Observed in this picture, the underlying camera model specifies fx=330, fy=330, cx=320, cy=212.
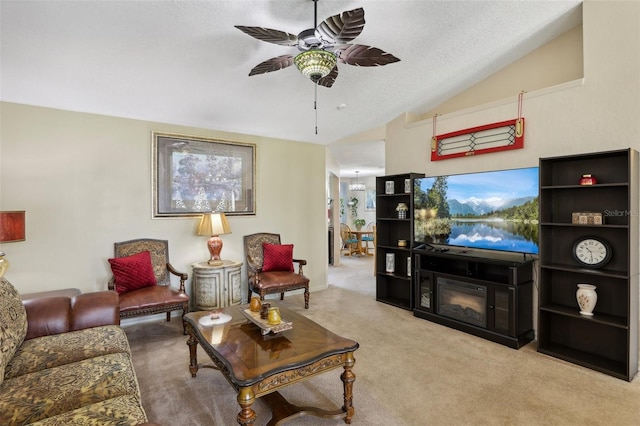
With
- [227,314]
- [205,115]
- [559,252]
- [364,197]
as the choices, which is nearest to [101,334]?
[227,314]

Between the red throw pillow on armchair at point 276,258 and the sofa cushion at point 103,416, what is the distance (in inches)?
119

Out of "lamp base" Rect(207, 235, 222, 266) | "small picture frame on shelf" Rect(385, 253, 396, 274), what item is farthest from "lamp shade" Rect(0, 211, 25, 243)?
"small picture frame on shelf" Rect(385, 253, 396, 274)

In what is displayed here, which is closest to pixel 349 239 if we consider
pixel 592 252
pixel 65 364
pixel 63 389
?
pixel 592 252

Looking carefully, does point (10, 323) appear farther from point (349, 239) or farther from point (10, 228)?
point (349, 239)

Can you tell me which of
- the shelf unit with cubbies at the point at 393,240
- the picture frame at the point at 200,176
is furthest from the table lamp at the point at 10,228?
the shelf unit with cubbies at the point at 393,240

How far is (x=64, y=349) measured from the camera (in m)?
2.04

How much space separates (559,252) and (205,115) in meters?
4.12

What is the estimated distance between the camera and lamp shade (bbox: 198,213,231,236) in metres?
4.08

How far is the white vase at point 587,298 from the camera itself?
2852 mm

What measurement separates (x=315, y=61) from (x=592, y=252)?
289 centimetres

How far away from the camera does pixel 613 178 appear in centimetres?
288

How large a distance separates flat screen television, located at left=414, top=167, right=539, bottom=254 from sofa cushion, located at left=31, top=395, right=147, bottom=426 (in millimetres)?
3395

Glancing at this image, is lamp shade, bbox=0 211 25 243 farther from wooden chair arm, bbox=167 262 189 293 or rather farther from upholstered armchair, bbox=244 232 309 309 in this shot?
upholstered armchair, bbox=244 232 309 309

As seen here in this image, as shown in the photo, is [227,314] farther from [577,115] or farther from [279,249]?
[577,115]
